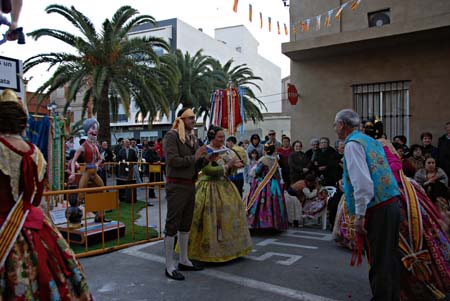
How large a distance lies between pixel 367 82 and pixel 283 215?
5.50 metres

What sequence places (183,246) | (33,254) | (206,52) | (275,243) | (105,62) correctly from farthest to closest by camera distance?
(206,52)
(105,62)
(275,243)
(183,246)
(33,254)

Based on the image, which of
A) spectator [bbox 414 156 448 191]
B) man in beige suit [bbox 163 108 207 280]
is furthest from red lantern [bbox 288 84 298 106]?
man in beige suit [bbox 163 108 207 280]

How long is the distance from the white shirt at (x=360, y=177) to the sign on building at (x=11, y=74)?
130 inches

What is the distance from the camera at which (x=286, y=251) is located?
18.8ft

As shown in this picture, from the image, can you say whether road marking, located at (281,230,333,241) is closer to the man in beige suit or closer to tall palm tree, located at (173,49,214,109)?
the man in beige suit

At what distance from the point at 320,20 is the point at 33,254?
10647 millimetres

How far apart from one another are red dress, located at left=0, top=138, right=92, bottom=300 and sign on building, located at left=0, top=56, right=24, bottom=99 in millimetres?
1651

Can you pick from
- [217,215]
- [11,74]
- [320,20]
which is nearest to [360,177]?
[217,215]

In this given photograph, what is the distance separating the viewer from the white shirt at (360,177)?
3.27m

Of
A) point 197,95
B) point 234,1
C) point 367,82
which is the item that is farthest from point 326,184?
point 197,95

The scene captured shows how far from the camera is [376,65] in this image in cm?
1047

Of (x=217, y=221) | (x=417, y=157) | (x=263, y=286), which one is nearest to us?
(x=263, y=286)

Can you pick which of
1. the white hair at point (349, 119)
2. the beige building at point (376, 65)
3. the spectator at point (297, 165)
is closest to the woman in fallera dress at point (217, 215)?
the white hair at point (349, 119)

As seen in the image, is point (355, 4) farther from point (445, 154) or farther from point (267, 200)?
point (267, 200)
